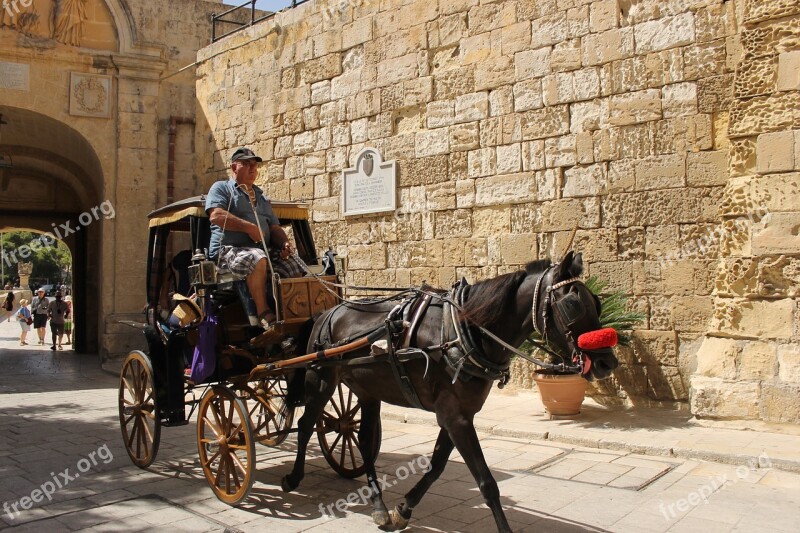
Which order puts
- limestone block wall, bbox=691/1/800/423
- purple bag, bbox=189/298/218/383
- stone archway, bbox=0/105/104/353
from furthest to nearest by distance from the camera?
stone archway, bbox=0/105/104/353
limestone block wall, bbox=691/1/800/423
purple bag, bbox=189/298/218/383

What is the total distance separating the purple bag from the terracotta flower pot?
3.59 m

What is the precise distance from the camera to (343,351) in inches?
169

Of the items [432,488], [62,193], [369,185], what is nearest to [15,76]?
[62,193]

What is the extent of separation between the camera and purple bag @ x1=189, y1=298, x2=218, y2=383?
15.8 ft

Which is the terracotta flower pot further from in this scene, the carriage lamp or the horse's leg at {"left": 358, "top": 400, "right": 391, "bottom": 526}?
the carriage lamp

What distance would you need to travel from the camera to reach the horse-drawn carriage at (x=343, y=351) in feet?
11.9

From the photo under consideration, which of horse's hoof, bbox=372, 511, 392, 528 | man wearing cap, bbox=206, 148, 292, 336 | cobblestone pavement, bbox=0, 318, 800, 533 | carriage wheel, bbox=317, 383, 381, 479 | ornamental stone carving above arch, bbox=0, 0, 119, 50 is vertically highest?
ornamental stone carving above arch, bbox=0, 0, 119, 50

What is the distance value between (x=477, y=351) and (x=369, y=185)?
6578mm

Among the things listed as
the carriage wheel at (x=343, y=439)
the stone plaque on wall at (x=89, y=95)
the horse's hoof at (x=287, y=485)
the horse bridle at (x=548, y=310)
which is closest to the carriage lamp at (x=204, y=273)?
the carriage wheel at (x=343, y=439)

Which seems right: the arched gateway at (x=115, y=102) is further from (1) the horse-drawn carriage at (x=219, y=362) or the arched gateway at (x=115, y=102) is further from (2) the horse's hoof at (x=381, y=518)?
(2) the horse's hoof at (x=381, y=518)

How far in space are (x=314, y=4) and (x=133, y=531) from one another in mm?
9230

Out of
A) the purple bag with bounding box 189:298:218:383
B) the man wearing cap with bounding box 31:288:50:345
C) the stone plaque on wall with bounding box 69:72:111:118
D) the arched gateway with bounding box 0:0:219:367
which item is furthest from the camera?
the man wearing cap with bounding box 31:288:50:345

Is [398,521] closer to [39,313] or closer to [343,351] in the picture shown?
[343,351]

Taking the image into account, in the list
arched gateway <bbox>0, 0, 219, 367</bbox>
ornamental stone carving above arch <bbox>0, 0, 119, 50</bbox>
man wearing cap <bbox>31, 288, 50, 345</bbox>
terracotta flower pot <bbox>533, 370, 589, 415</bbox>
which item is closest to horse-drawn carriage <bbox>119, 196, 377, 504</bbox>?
terracotta flower pot <bbox>533, 370, 589, 415</bbox>
